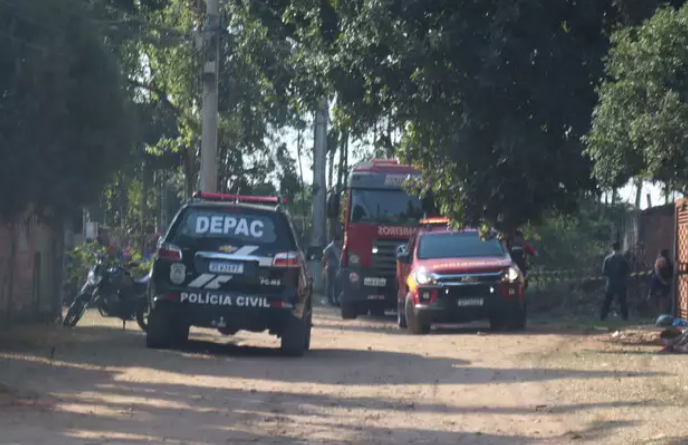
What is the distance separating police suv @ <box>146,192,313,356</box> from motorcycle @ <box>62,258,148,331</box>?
3791mm

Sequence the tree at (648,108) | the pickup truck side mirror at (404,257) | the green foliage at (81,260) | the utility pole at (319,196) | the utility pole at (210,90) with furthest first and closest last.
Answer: the utility pole at (319,196) < the green foliage at (81,260) < the pickup truck side mirror at (404,257) < the utility pole at (210,90) < the tree at (648,108)

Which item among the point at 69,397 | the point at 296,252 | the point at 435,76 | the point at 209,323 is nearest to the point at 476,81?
the point at 435,76

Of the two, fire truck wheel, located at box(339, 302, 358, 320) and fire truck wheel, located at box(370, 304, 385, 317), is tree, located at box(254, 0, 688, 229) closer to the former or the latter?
fire truck wheel, located at box(339, 302, 358, 320)

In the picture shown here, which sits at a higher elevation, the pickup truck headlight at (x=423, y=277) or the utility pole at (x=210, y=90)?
the utility pole at (x=210, y=90)

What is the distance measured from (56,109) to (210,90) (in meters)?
7.78

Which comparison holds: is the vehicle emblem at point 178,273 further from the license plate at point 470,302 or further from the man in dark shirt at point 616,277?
the man in dark shirt at point 616,277

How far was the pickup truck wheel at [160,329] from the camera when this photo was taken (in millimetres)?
15453

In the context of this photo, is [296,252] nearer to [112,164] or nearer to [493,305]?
[112,164]

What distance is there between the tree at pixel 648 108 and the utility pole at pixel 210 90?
10565mm

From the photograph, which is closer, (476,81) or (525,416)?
(525,416)

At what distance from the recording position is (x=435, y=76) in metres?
15.4

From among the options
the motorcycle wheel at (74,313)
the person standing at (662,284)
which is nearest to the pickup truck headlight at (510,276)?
the person standing at (662,284)

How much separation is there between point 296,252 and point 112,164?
292cm

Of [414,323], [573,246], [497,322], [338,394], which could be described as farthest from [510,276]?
[573,246]
